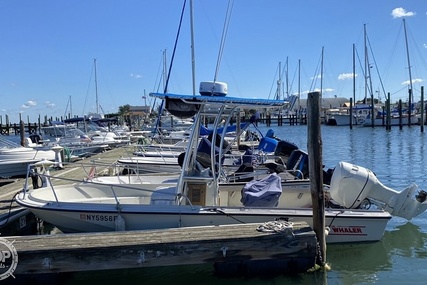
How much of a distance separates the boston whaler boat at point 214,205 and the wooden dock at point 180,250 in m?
0.71

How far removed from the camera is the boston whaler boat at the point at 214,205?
7.41 metres

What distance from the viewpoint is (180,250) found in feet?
20.3

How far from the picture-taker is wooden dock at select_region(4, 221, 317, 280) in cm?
605

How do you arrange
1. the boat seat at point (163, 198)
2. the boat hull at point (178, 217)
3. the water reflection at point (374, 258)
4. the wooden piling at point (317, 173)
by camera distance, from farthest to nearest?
the boat seat at point (163, 198) → the boat hull at point (178, 217) → the water reflection at point (374, 258) → the wooden piling at point (317, 173)

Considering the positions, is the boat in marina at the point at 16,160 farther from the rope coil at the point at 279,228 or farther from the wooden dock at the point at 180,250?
the rope coil at the point at 279,228

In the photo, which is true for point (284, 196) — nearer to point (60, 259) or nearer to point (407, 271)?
point (407, 271)

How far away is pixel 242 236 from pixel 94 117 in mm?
42039

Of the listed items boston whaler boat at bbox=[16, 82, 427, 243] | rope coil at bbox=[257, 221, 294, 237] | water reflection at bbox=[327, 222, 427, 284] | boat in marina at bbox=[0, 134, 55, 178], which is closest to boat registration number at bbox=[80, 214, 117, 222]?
boston whaler boat at bbox=[16, 82, 427, 243]

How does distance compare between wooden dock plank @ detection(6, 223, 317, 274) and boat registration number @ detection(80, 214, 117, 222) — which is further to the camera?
boat registration number @ detection(80, 214, 117, 222)

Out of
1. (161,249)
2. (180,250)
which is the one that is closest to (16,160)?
(161,249)

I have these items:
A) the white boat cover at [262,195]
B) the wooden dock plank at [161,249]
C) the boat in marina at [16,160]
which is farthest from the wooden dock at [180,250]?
the boat in marina at [16,160]

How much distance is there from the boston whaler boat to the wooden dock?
28.1 inches

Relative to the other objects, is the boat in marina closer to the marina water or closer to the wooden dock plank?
the marina water

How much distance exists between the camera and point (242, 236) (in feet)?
20.8
